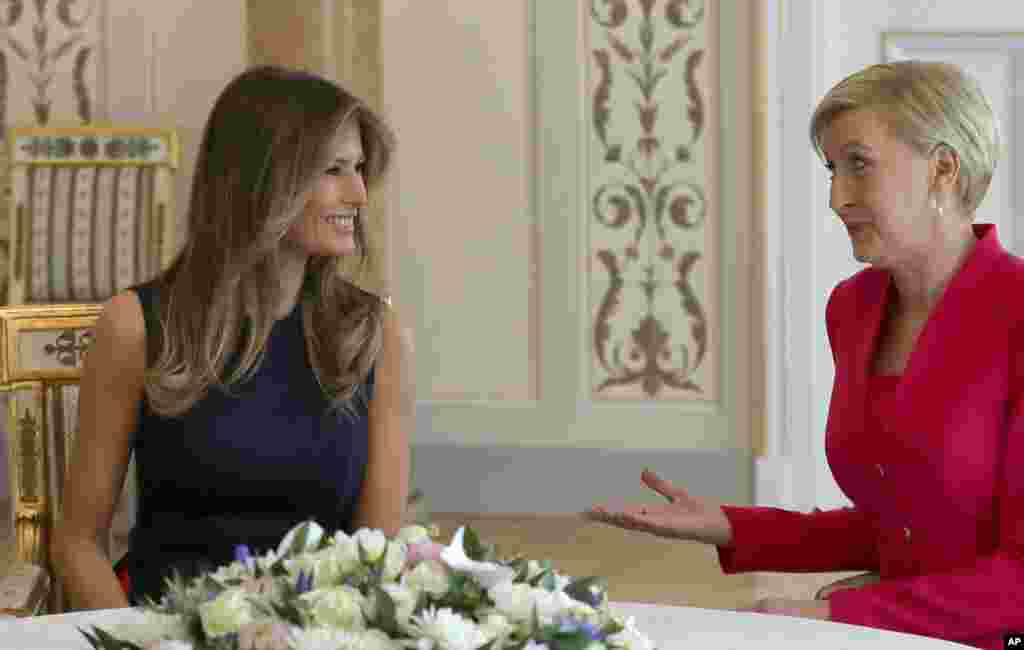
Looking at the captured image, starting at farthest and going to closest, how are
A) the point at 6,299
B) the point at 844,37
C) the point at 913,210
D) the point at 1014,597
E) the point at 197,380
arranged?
the point at 6,299 → the point at 844,37 → the point at 197,380 → the point at 913,210 → the point at 1014,597

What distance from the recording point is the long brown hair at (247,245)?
202 centimetres

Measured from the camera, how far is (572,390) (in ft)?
14.8

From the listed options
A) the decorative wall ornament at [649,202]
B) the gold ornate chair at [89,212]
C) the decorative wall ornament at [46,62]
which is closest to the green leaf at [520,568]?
the gold ornate chair at [89,212]

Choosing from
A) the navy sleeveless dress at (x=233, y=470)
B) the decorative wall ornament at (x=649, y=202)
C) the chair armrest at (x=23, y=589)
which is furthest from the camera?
the decorative wall ornament at (x=649, y=202)

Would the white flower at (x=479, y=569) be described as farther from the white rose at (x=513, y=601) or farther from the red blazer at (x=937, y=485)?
the red blazer at (x=937, y=485)

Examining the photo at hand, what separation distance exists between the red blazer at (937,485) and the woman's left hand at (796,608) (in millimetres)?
20

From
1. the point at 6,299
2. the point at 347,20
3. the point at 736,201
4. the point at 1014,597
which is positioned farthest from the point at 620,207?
the point at 1014,597

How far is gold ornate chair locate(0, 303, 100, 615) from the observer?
2000 mm

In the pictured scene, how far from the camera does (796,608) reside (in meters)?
1.56

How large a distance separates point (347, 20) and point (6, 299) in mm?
1281

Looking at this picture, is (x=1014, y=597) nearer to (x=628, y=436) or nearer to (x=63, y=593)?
(x=63, y=593)

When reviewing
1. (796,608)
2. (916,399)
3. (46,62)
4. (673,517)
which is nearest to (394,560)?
(796,608)

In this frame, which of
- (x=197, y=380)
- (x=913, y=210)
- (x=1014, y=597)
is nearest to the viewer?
(x=1014, y=597)

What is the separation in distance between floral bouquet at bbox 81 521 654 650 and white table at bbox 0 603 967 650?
26 cm
